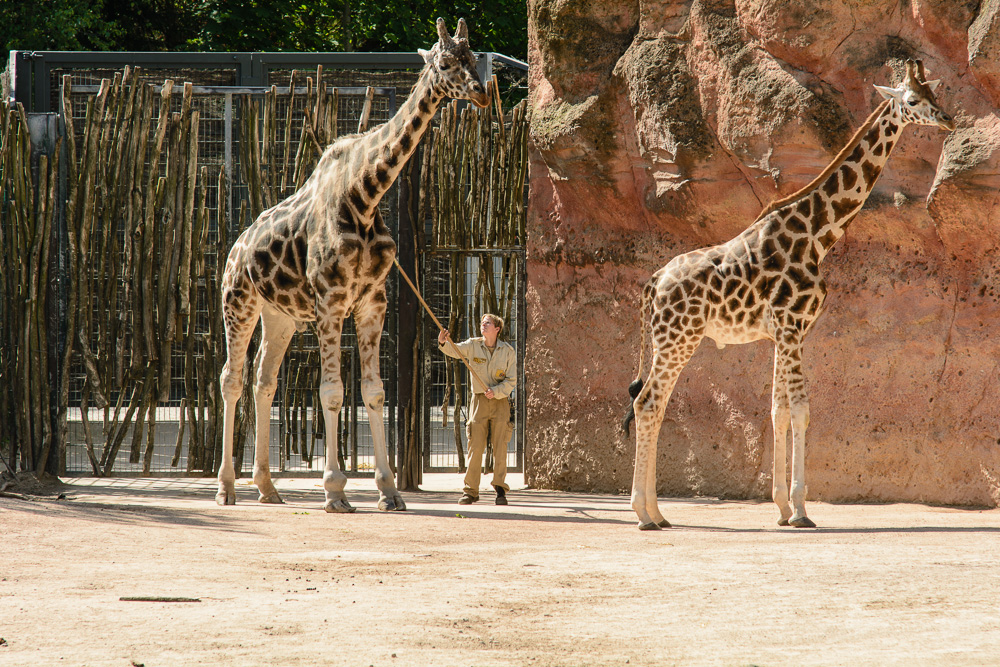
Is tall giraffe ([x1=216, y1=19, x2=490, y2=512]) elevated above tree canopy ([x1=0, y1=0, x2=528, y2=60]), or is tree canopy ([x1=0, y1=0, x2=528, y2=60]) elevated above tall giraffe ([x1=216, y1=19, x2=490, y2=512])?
tree canopy ([x1=0, y1=0, x2=528, y2=60])

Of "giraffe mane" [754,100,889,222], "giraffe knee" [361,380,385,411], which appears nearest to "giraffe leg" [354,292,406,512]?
"giraffe knee" [361,380,385,411]

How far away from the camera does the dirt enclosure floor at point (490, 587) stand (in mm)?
3920

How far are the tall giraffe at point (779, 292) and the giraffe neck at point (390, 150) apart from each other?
6.59 ft

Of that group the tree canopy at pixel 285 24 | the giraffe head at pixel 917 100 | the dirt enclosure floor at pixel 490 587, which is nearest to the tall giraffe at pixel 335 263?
the dirt enclosure floor at pixel 490 587

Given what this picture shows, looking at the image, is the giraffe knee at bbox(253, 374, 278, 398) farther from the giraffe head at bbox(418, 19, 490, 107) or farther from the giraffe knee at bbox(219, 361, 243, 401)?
the giraffe head at bbox(418, 19, 490, 107)

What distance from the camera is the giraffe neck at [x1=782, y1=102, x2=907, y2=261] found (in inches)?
277

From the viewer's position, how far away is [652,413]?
712 cm

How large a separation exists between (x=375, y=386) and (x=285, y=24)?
14829mm

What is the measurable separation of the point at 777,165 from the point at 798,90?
573 millimetres

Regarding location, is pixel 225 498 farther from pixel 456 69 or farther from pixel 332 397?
pixel 456 69

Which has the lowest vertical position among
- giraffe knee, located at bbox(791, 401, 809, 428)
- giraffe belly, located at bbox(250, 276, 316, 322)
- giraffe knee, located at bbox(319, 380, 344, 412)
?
giraffe knee, located at bbox(791, 401, 809, 428)

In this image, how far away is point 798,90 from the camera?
8.01 m

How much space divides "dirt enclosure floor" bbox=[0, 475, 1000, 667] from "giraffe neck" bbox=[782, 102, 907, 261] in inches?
77.5

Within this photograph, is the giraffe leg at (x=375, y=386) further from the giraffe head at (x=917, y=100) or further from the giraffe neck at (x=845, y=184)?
the giraffe head at (x=917, y=100)
